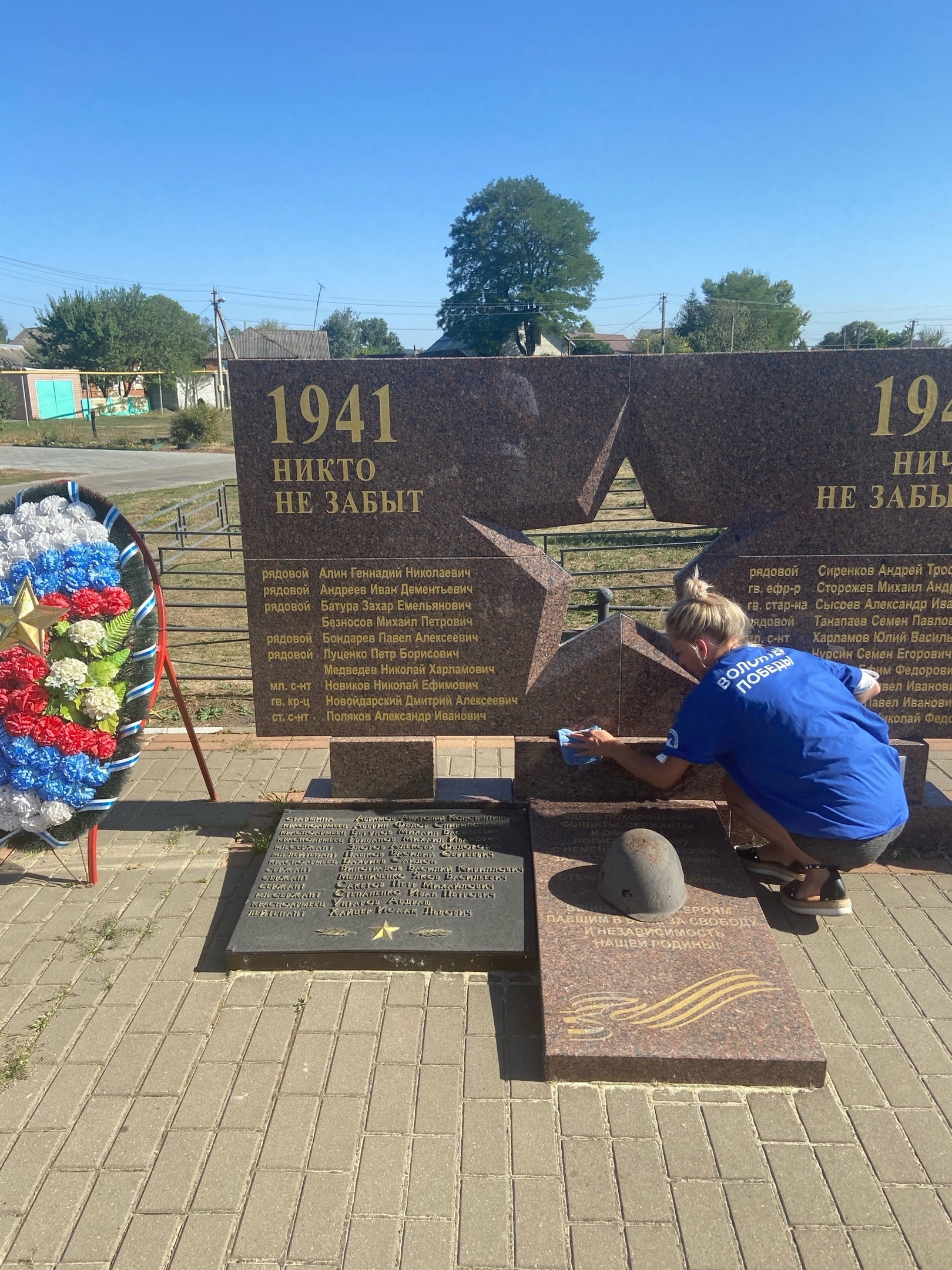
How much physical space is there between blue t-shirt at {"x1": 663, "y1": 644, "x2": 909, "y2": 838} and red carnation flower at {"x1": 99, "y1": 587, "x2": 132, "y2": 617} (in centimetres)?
253

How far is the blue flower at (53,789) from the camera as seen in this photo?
3.97m

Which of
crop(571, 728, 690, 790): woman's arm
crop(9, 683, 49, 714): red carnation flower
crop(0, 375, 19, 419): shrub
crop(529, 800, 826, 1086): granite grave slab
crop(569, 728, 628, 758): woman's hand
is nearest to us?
crop(529, 800, 826, 1086): granite grave slab

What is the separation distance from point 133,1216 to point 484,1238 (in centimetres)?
96

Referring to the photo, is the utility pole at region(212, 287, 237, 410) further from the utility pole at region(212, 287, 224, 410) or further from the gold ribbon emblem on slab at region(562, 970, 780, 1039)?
the gold ribbon emblem on slab at region(562, 970, 780, 1039)

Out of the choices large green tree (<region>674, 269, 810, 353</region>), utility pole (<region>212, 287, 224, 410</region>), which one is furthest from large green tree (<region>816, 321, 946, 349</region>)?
utility pole (<region>212, 287, 224, 410</region>)

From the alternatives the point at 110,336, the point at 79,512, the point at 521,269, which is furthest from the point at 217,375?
the point at 79,512

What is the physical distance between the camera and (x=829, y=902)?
12.3 feet

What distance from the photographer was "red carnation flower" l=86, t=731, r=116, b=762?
13.3 ft

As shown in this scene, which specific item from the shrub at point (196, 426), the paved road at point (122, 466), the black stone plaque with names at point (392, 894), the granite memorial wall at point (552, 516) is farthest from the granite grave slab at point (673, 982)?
the shrub at point (196, 426)

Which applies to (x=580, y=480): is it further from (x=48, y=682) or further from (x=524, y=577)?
(x=48, y=682)

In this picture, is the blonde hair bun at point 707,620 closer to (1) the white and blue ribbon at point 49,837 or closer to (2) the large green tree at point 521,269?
(1) the white and blue ribbon at point 49,837

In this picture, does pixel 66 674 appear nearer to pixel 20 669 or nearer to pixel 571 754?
pixel 20 669

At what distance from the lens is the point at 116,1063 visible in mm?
3004

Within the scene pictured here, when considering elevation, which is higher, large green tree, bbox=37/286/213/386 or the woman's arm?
large green tree, bbox=37/286/213/386
